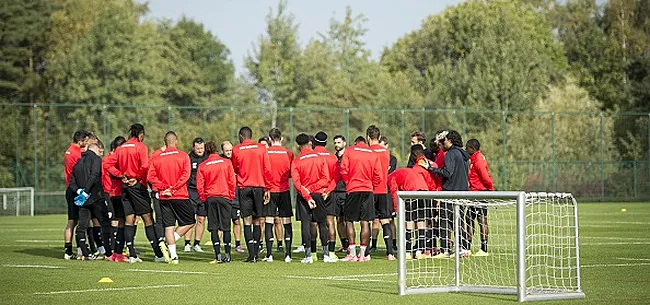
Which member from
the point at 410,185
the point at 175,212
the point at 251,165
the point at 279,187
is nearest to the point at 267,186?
the point at 279,187

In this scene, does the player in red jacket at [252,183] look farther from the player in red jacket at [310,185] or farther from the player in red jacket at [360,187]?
the player in red jacket at [360,187]

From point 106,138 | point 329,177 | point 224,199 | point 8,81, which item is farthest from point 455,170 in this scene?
point 8,81

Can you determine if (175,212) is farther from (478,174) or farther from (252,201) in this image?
(478,174)

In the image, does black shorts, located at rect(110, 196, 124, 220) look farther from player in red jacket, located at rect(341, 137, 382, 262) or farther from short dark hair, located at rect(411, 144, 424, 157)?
short dark hair, located at rect(411, 144, 424, 157)

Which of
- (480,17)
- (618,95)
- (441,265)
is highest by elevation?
(480,17)

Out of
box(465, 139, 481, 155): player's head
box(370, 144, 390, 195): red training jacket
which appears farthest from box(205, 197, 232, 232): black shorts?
box(465, 139, 481, 155): player's head

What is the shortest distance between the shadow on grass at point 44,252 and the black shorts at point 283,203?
4.27 m

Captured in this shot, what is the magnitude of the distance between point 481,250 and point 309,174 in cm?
311

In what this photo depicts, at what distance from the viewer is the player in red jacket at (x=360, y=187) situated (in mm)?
19844

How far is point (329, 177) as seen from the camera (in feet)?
66.2

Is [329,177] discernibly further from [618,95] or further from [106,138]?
[618,95]

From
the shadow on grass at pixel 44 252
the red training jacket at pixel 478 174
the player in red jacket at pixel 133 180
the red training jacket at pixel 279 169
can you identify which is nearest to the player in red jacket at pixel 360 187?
the red training jacket at pixel 279 169

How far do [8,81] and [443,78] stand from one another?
87.9ft

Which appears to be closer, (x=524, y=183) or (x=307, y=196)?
(x=307, y=196)
